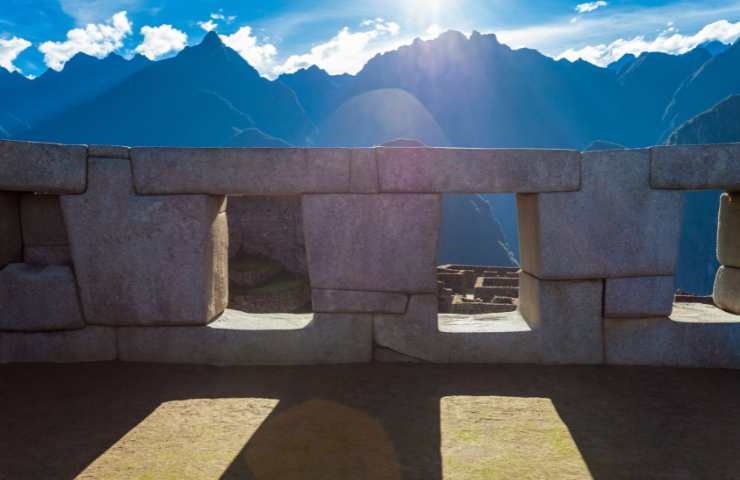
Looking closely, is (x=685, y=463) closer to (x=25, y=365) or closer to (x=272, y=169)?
(x=272, y=169)

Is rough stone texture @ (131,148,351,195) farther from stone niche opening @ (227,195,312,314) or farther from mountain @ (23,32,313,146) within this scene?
mountain @ (23,32,313,146)

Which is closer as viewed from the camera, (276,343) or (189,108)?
(276,343)

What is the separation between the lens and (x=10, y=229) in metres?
4.19

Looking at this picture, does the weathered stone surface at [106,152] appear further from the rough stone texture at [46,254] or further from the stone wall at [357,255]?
the rough stone texture at [46,254]

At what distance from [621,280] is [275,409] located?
115 inches

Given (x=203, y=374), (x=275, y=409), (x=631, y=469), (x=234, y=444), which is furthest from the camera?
(x=203, y=374)

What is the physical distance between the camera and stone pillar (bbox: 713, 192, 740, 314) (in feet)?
14.4

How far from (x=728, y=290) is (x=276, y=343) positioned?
413 centimetres

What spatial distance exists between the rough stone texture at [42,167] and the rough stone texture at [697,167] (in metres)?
4.60

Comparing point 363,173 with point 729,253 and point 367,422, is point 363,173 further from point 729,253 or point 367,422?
point 729,253

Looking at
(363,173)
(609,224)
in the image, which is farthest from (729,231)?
(363,173)

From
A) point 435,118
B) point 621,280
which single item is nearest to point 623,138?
point 435,118

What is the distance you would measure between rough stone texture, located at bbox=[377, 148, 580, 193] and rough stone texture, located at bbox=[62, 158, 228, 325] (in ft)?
5.23

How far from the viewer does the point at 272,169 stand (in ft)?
12.8
